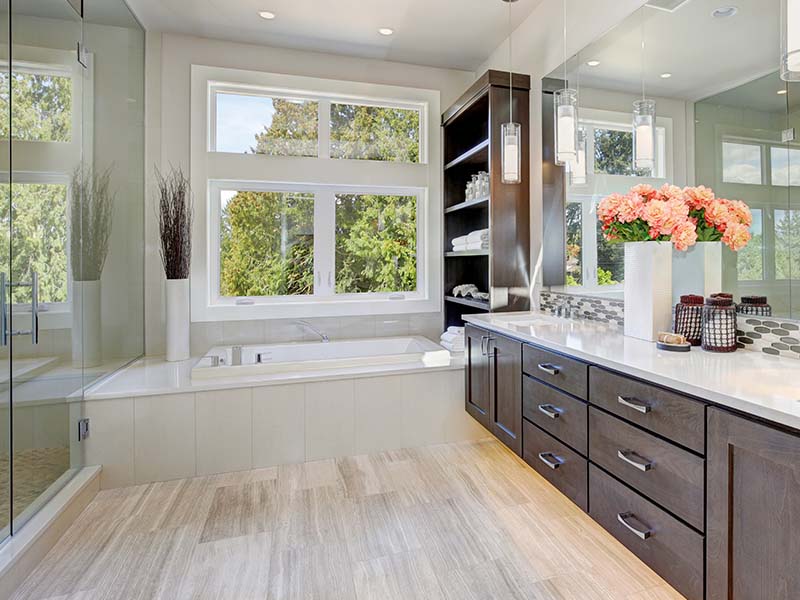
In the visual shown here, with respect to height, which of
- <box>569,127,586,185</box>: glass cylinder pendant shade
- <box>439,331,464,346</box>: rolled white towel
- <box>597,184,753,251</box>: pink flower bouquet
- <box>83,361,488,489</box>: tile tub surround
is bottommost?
<box>83,361,488,489</box>: tile tub surround

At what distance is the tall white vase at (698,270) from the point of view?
1.79m

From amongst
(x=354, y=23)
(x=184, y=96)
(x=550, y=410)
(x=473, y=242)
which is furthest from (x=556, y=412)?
(x=184, y=96)

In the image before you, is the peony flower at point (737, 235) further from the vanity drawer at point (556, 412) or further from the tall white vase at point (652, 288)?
the vanity drawer at point (556, 412)

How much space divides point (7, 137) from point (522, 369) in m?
2.30

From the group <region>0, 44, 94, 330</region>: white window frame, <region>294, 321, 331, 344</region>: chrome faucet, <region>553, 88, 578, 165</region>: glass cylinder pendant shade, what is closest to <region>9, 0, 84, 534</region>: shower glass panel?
<region>0, 44, 94, 330</region>: white window frame

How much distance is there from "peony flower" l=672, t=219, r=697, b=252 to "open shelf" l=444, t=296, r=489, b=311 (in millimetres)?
1508

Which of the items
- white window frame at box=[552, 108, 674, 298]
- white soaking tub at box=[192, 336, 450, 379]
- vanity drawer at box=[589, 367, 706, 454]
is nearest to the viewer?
vanity drawer at box=[589, 367, 706, 454]

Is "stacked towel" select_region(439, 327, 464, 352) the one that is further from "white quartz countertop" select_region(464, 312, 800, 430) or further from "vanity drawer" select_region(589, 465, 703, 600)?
"vanity drawer" select_region(589, 465, 703, 600)

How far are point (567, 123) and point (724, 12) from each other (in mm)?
684

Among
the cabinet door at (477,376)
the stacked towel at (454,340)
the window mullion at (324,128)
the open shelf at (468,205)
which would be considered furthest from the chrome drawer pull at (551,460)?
the window mullion at (324,128)

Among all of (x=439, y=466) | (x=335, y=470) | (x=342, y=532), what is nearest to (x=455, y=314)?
(x=439, y=466)

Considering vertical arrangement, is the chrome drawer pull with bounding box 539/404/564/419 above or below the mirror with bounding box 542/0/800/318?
below

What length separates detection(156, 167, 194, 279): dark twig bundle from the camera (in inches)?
122

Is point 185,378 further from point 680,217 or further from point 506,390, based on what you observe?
point 680,217
